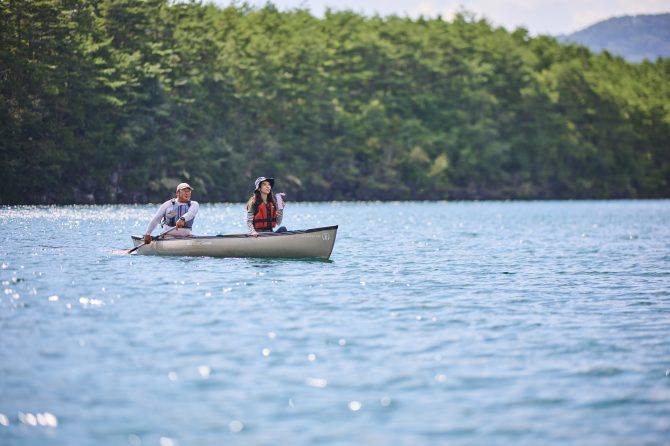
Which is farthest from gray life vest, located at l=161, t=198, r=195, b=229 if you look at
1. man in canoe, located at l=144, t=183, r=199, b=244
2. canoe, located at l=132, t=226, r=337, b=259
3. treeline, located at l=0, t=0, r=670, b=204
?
treeline, located at l=0, t=0, r=670, b=204

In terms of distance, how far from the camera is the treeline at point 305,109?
7038 centimetres

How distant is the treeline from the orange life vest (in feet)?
139

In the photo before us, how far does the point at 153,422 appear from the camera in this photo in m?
10.1

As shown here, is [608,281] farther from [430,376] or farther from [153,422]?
[153,422]

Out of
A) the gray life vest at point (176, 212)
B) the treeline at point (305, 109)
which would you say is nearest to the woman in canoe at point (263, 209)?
the gray life vest at point (176, 212)

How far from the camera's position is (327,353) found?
44.6 ft

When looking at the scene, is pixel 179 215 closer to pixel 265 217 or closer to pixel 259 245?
pixel 265 217

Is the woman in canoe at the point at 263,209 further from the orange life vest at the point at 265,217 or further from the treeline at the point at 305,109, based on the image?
the treeline at the point at 305,109

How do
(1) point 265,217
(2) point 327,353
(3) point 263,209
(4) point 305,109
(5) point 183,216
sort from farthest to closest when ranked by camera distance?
(4) point 305,109 < (5) point 183,216 < (1) point 265,217 < (3) point 263,209 < (2) point 327,353

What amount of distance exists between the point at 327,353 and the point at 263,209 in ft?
40.7

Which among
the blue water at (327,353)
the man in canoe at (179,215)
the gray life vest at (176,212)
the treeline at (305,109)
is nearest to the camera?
the blue water at (327,353)

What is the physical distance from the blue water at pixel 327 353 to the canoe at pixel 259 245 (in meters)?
0.32

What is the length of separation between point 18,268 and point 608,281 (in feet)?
44.5

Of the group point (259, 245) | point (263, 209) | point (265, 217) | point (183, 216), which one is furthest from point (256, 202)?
point (183, 216)
